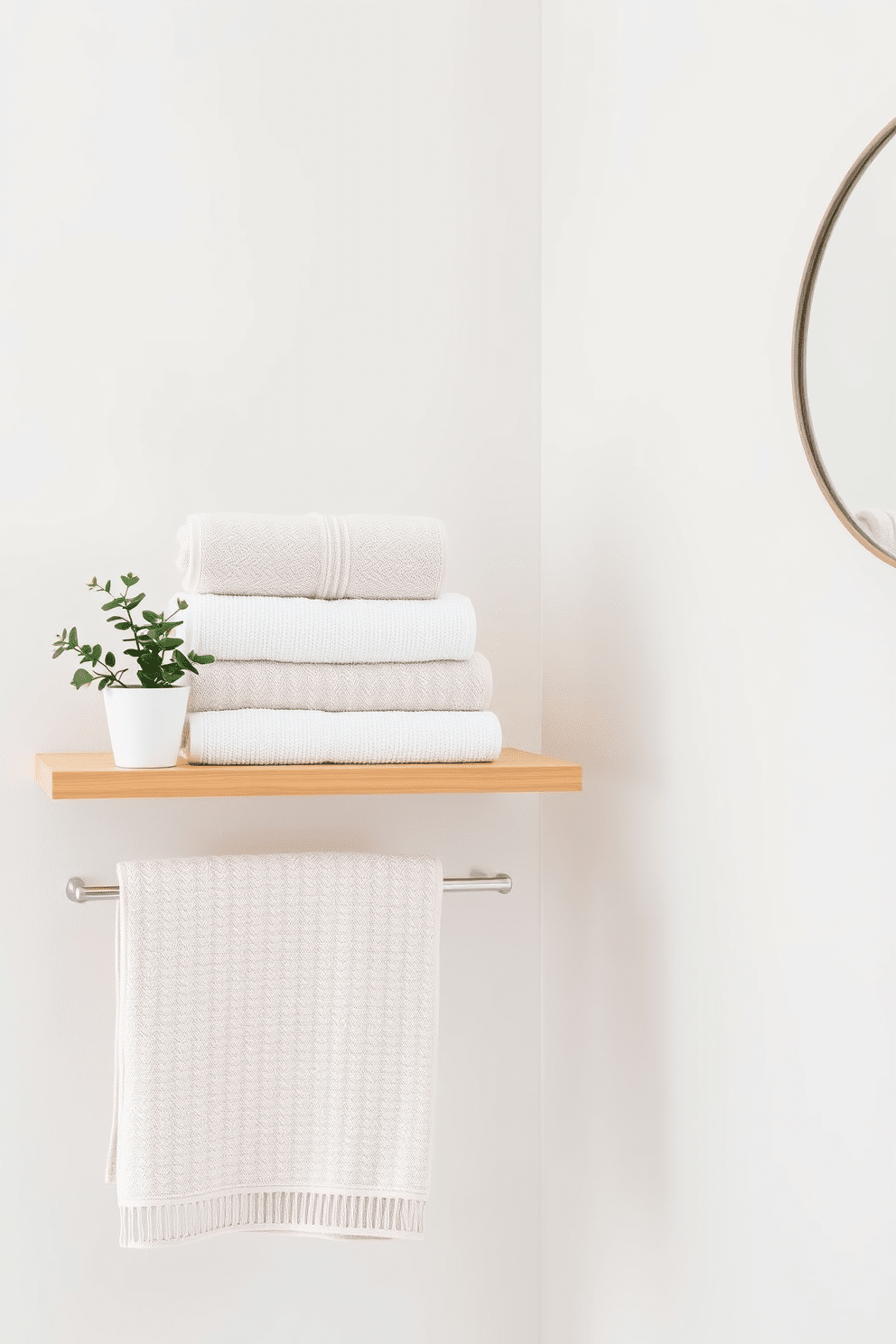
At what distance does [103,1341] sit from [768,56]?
138cm

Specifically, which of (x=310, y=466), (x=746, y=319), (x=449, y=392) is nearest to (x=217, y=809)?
(x=310, y=466)

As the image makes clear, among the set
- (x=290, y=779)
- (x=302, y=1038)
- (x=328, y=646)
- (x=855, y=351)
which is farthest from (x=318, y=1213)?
(x=855, y=351)

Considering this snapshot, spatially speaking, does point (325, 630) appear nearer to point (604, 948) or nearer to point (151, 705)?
point (151, 705)

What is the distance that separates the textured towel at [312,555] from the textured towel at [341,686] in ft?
0.24

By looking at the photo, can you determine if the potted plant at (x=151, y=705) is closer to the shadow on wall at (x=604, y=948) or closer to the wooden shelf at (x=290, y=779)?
the wooden shelf at (x=290, y=779)

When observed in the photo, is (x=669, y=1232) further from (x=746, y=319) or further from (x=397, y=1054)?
(x=746, y=319)

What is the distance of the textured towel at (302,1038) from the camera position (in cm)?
116

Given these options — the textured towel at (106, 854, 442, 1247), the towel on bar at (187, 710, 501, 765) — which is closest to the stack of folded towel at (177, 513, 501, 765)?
the towel on bar at (187, 710, 501, 765)

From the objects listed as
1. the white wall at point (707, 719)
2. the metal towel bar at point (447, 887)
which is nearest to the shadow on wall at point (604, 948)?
the white wall at point (707, 719)

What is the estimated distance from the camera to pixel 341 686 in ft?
3.68

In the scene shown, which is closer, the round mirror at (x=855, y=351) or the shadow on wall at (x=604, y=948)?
the round mirror at (x=855, y=351)

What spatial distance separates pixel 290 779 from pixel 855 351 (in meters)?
0.58

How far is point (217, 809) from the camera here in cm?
130

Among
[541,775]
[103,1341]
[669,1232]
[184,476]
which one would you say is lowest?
[103,1341]
